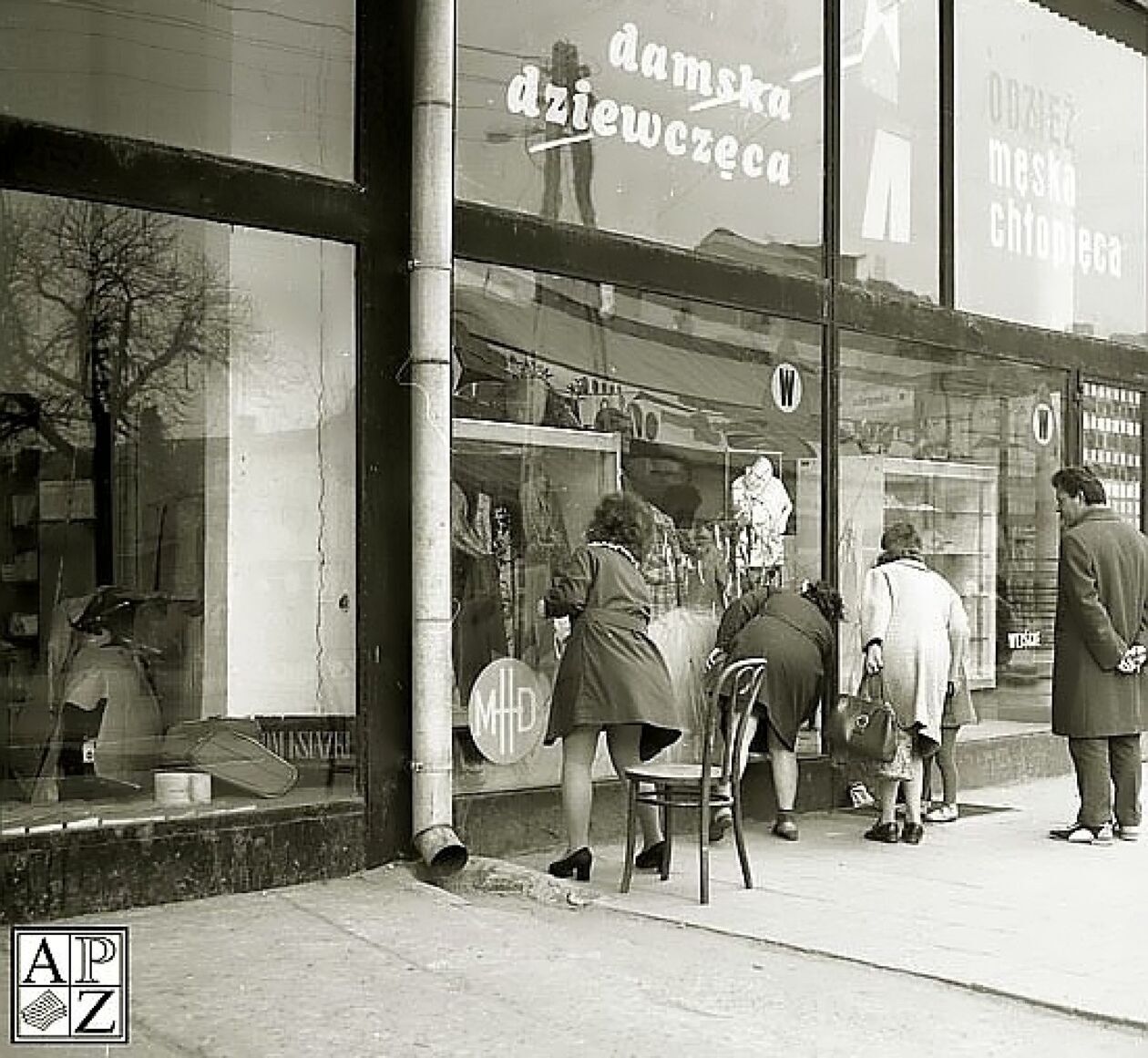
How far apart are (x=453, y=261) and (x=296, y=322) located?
0.83 m

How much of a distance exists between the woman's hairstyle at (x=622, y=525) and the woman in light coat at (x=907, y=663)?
1609 mm

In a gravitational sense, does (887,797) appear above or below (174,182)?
below

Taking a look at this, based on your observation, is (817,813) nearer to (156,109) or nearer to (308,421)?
(308,421)

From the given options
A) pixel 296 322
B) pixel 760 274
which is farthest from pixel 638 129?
pixel 296 322

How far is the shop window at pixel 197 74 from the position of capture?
7160mm

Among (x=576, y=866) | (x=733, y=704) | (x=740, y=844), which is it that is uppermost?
(x=733, y=704)

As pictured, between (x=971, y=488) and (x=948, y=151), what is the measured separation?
2.30 metres

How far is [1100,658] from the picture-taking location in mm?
9117

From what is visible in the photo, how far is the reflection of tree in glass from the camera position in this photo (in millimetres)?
7301

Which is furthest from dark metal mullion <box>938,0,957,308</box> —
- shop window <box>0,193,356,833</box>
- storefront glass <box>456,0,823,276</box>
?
shop window <box>0,193,356,833</box>

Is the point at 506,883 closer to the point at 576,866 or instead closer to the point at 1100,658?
the point at 576,866

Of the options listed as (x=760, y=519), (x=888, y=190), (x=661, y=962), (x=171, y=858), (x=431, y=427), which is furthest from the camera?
(x=888, y=190)

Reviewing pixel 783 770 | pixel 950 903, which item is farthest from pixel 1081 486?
pixel 950 903

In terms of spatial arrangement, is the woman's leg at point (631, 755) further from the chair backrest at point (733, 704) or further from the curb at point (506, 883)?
the curb at point (506, 883)
